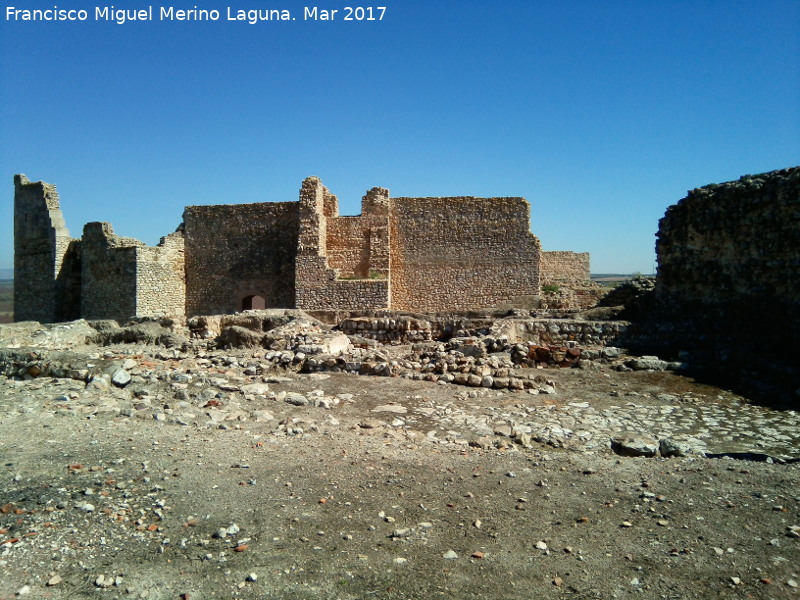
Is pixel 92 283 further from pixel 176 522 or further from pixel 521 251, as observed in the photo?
pixel 176 522

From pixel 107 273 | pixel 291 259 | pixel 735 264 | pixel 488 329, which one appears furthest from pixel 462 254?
pixel 107 273

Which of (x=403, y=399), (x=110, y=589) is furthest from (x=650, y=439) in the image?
(x=110, y=589)

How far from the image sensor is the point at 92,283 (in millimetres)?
21766

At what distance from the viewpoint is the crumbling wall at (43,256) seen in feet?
73.1

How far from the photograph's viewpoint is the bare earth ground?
312 centimetres

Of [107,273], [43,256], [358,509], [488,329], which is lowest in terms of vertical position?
[358,509]

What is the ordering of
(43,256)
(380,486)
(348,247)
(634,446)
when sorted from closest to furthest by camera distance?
1. (380,486)
2. (634,446)
3. (348,247)
4. (43,256)

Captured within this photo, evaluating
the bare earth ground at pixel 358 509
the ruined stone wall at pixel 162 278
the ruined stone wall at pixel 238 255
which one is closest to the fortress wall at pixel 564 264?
the ruined stone wall at pixel 238 255

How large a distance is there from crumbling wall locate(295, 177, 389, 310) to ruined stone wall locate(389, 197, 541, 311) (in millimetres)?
1374

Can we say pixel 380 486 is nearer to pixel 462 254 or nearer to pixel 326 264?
pixel 326 264

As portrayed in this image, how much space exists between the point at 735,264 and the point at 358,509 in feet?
33.1

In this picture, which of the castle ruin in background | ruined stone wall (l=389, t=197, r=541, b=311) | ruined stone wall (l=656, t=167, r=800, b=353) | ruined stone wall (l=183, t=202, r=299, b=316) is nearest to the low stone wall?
ruined stone wall (l=656, t=167, r=800, b=353)

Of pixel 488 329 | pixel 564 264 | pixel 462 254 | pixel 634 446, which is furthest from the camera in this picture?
pixel 564 264

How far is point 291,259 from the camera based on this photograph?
21328 mm
